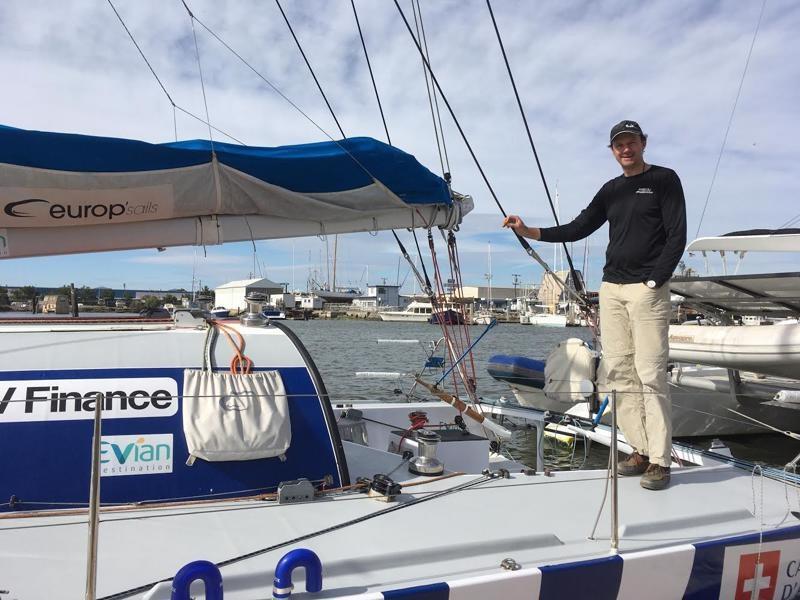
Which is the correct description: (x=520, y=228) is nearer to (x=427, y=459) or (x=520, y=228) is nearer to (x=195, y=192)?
(x=427, y=459)

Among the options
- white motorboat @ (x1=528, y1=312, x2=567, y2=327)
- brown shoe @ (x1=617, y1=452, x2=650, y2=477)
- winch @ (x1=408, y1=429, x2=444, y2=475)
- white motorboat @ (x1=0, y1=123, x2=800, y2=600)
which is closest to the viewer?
white motorboat @ (x1=0, y1=123, x2=800, y2=600)

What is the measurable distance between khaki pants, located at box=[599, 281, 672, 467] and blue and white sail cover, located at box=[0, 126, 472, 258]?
1.71 m

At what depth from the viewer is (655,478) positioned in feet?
11.6

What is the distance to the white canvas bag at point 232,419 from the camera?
3.12 m

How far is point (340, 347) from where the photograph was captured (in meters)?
27.3

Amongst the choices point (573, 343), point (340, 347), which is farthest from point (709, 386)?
point (340, 347)

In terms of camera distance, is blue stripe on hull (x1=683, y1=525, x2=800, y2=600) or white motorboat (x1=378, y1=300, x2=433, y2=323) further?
white motorboat (x1=378, y1=300, x2=433, y2=323)

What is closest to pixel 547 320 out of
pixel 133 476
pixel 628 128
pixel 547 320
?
pixel 547 320

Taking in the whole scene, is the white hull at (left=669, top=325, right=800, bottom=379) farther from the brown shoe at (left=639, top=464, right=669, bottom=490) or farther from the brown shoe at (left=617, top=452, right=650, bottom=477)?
the brown shoe at (left=639, top=464, right=669, bottom=490)

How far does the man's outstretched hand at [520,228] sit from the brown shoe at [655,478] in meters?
1.58

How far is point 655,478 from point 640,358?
2.24 feet

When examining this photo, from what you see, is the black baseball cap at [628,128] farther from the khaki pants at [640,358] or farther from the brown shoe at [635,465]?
the brown shoe at [635,465]

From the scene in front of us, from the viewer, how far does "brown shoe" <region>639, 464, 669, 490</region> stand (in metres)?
3.53

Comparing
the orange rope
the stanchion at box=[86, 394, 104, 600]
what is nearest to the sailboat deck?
the stanchion at box=[86, 394, 104, 600]
